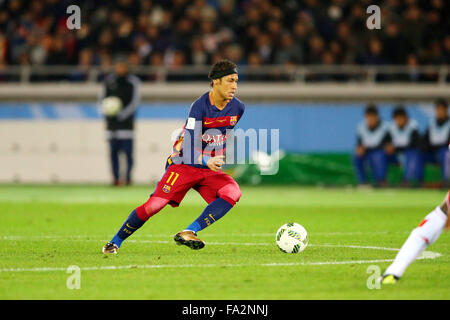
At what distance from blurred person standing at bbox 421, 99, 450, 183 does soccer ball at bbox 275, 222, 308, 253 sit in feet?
39.6

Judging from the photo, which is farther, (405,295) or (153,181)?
(153,181)

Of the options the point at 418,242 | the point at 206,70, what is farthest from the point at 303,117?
the point at 418,242

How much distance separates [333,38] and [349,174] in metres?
4.40

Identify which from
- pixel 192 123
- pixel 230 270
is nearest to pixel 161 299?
pixel 230 270

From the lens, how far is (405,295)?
5.38 meters

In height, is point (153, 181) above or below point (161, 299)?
above

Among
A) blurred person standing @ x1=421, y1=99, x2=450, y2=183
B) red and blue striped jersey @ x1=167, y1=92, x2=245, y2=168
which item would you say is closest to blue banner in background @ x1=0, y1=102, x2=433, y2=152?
blurred person standing @ x1=421, y1=99, x2=450, y2=183

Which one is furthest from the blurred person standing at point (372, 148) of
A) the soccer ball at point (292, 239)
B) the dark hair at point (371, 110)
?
the soccer ball at point (292, 239)

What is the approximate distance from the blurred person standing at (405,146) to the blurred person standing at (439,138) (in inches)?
8.9

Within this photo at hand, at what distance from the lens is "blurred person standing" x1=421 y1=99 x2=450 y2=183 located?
63.1 feet

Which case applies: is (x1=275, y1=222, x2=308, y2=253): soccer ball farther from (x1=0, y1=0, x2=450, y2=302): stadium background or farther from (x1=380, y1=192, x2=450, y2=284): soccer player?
(x1=0, y1=0, x2=450, y2=302): stadium background

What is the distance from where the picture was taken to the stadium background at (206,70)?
21.6m

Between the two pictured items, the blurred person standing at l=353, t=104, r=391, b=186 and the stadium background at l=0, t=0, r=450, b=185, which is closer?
the blurred person standing at l=353, t=104, r=391, b=186

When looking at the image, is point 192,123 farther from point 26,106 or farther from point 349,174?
point 26,106
